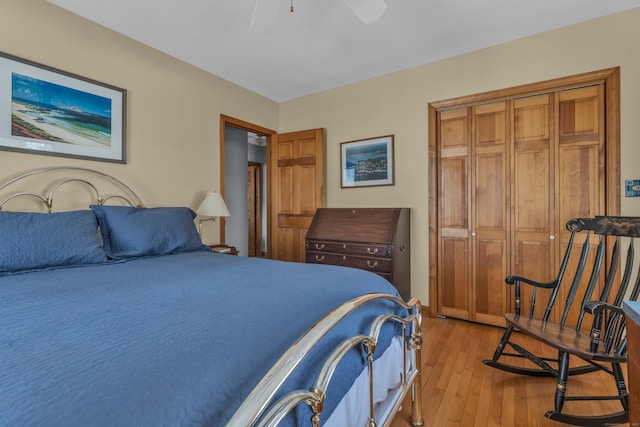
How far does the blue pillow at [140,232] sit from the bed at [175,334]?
10 millimetres

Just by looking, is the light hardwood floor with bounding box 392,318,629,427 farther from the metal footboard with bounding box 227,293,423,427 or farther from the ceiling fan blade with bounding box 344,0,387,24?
the ceiling fan blade with bounding box 344,0,387,24

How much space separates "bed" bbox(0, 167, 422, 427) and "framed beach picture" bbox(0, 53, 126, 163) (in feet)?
0.89

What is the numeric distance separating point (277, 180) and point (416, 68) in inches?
81.2

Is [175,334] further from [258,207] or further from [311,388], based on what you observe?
[258,207]

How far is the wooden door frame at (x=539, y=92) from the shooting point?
225 centimetres

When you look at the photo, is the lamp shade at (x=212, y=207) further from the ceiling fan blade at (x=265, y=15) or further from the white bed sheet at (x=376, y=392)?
the white bed sheet at (x=376, y=392)

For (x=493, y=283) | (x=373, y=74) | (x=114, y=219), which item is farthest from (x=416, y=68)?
(x=114, y=219)

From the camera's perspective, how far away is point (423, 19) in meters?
2.35

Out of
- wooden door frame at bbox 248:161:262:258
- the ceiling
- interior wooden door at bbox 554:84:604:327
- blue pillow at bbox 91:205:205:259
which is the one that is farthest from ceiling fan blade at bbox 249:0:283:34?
wooden door frame at bbox 248:161:262:258

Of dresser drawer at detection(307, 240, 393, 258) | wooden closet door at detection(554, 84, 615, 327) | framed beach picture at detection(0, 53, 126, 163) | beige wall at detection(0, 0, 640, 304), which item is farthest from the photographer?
dresser drawer at detection(307, 240, 393, 258)

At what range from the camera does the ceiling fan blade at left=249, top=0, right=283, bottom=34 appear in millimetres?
1766

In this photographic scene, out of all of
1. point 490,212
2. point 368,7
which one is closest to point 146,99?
point 368,7

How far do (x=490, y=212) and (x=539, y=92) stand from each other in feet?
3.51

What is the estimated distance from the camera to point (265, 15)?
1854 millimetres
